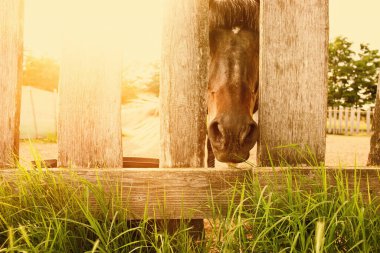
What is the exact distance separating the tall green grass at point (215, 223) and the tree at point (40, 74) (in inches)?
A: 1035

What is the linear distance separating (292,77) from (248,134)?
36cm

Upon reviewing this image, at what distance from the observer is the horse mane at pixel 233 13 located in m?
2.34

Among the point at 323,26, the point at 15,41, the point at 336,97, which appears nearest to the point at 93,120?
the point at 15,41

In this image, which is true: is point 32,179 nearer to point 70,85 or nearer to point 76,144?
point 76,144

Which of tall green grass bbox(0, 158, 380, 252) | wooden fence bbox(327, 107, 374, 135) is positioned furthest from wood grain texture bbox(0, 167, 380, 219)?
wooden fence bbox(327, 107, 374, 135)

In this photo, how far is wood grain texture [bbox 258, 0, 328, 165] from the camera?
1923mm

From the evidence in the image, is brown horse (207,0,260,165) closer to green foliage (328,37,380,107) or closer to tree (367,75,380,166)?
tree (367,75,380,166)

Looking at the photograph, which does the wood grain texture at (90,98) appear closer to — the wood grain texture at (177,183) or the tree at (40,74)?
the wood grain texture at (177,183)

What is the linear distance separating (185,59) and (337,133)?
873 inches

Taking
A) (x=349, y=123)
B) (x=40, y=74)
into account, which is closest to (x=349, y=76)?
(x=349, y=123)

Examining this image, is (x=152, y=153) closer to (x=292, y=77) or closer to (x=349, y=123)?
(x=292, y=77)

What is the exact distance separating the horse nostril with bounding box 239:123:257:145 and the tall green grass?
24cm

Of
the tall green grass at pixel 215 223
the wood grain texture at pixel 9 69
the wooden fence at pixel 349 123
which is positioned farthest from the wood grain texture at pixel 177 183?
the wooden fence at pixel 349 123

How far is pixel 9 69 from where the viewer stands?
1.94m
